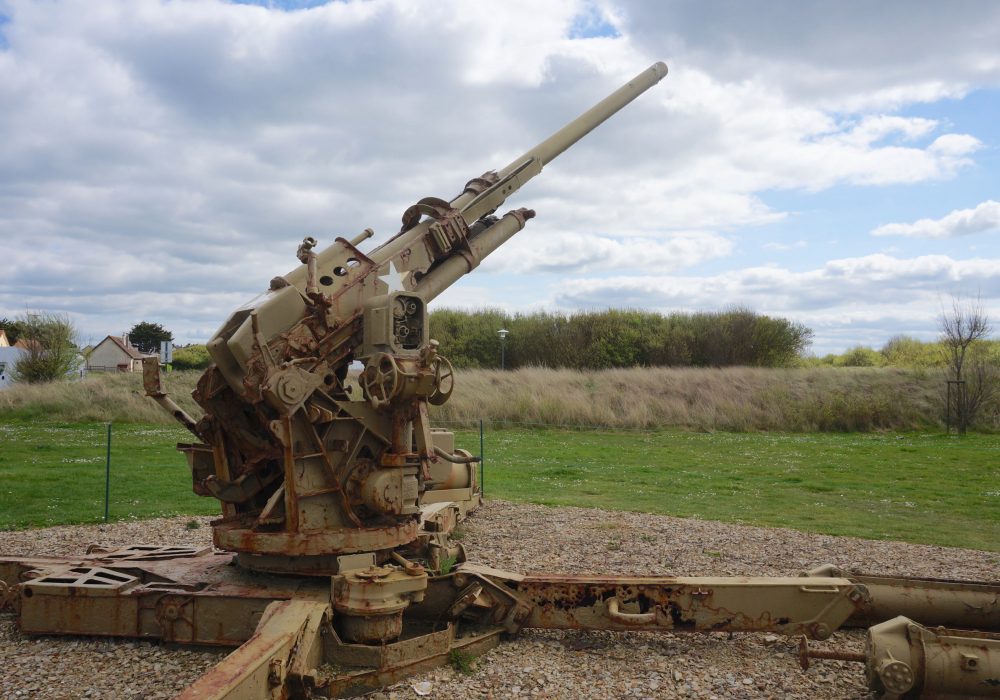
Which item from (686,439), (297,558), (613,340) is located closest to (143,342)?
(613,340)

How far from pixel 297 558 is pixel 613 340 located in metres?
30.2

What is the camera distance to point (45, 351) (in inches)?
1206

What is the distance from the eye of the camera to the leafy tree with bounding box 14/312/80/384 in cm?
3034

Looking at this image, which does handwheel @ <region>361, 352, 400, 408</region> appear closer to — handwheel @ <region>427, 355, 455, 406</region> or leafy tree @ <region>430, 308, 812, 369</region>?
handwheel @ <region>427, 355, 455, 406</region>

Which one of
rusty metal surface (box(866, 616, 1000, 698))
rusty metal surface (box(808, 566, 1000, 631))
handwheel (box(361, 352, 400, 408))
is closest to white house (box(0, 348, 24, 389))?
handwheel (box(361, 352, 400, 408))

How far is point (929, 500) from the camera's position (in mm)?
12109

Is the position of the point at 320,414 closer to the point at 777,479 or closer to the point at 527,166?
the point at 527,166

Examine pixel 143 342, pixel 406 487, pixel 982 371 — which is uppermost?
pixel 143 342

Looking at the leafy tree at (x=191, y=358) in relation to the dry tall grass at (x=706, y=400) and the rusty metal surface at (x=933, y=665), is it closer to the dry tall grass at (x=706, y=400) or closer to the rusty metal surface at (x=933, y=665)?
the dry tall grass at (x=706, y=400)

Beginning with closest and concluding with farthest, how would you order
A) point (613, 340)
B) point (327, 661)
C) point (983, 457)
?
point (327, 661)
point (983, 457)
point (613, 340)

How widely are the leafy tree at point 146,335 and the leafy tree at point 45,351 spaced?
54.0 feet

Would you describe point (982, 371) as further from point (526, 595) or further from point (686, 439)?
point (526, 595)

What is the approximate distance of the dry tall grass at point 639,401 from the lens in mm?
22703

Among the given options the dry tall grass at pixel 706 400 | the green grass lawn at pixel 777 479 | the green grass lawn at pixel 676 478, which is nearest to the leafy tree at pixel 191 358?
the dry tall grass at pixel 706 400
